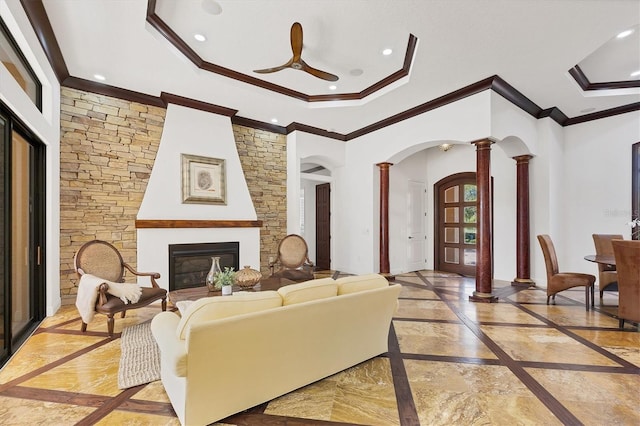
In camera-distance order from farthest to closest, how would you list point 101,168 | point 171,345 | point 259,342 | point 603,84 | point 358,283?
point 603,84
point 101,168
point 358,283
point 259,342
point 171,345

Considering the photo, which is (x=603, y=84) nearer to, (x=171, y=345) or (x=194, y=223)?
(x=171, y=345)

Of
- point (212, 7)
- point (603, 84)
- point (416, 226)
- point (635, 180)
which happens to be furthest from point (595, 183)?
point (212, 7)

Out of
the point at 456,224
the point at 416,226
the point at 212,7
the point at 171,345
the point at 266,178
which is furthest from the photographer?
the point at 416,226

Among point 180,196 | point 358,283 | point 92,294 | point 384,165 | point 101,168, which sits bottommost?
point 92,294

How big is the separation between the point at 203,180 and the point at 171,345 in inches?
148

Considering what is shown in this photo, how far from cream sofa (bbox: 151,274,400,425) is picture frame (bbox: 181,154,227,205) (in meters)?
3.11

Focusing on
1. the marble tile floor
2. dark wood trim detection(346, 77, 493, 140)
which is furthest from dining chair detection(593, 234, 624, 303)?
dark wood trim detection(346, 77, 493, 140)

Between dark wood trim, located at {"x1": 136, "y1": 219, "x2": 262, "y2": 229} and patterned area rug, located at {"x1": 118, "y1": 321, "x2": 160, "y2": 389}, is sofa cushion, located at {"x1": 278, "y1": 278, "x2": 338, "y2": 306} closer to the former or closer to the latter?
patterned area rug, located at {"x1": 118, "y1": 321, "x2": 160, "y2": 389}

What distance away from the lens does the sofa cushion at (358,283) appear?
89.4 inches

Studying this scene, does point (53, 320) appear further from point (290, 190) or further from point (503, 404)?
point (503, 404)

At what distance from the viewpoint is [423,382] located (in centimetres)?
223

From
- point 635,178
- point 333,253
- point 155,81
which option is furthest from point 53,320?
point 635,178

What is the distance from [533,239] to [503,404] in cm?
457

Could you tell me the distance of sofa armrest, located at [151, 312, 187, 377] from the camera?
1546 millimetres
